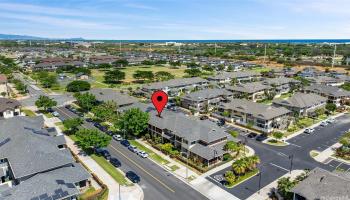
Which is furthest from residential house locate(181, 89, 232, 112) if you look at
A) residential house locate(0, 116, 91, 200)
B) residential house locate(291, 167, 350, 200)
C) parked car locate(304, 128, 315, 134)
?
residential house locate(291, 167, 350, 200)

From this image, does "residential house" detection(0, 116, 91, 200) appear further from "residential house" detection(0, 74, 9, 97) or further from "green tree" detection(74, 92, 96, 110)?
"residential house" detection(0, 74, 9, 97)

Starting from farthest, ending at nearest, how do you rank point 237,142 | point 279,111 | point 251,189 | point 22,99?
point 22,99, point 279,111, point 237,142, point 251,189

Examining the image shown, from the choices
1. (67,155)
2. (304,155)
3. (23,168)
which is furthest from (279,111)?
(23,168)

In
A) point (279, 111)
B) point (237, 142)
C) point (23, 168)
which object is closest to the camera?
point (23, 168)

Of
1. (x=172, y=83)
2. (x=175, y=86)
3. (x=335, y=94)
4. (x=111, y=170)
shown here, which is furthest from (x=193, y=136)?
(x=335, y=94)

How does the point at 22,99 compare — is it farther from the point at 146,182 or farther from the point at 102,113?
the point at 146,182

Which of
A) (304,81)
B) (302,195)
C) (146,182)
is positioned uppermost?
(304,81)
